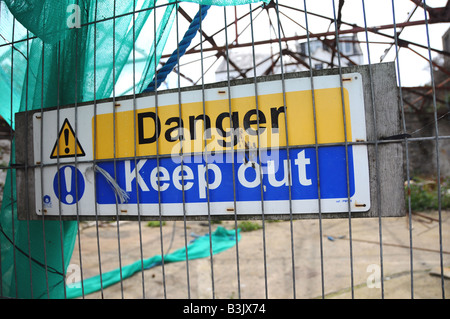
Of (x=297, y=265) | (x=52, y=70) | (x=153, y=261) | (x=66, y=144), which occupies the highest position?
(x=52, y=70)

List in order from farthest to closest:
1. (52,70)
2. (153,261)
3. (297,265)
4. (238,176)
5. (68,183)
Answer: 1. (153,261)
2. (297,265)
3. (52,70)
4. (68,183)
5. (238,176)

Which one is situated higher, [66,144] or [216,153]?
[66,144]

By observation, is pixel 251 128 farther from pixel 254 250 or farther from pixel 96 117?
pixel 254 250

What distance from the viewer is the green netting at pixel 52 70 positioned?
160 cm

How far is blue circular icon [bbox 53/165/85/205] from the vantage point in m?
1.59

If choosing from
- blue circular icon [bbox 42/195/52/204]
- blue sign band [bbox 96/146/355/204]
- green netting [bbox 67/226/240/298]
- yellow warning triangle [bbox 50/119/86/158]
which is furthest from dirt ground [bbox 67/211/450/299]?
blue sign band [bbox 96/146/355/204]

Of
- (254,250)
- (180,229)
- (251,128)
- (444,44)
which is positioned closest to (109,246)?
(180,229)

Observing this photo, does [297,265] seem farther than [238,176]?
Yes

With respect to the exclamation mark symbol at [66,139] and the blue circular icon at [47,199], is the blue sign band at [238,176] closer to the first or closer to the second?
the exclamation mark symbol at [66,139]

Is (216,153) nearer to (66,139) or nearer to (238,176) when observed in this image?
(238,176)

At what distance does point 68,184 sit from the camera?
1.62 metres

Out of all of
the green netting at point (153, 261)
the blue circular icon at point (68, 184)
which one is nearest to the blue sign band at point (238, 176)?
the blue circular icon at point (68, 184)

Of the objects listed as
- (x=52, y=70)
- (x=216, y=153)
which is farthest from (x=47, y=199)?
(x=216, y=153)

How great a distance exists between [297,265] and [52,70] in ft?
16.8
